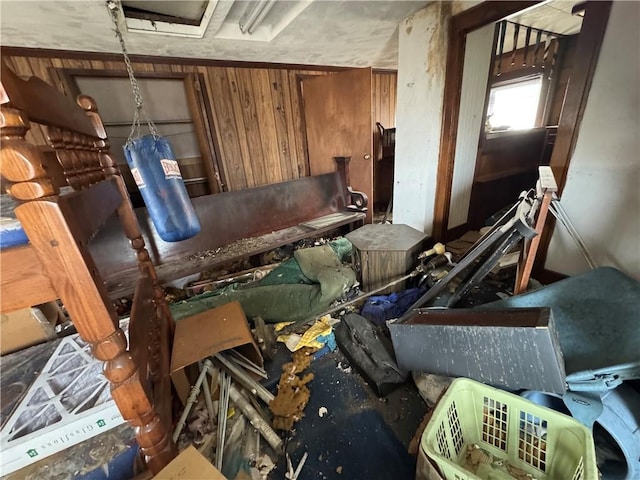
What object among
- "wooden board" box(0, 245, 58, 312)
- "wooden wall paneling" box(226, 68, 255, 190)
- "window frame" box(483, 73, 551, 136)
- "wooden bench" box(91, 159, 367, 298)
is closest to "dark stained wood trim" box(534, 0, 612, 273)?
"wooden bench" box(91, 159, 367, 298)

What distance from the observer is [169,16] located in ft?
6.61

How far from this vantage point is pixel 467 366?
1096 mm

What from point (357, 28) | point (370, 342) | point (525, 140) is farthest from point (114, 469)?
point (525, 140)

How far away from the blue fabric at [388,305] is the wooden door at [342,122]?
61.4 inches

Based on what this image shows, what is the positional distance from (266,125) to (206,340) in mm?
2638

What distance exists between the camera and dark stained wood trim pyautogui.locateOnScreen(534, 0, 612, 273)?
1358 mm

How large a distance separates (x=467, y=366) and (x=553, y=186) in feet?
2.61

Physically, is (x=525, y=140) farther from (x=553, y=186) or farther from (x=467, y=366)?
(x=467, y=366)

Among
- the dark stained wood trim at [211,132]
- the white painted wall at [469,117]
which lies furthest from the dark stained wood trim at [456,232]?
the dark stained wood trim at [211,132]

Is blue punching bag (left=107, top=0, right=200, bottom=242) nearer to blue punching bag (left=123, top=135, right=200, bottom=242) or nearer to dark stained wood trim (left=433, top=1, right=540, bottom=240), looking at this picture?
blue punching bag (left=123, top=135, right=200, bottom=242)

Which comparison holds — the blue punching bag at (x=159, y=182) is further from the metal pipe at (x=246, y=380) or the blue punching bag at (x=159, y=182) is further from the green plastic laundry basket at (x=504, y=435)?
the green plastic laundry basket at (x=504, y=435)

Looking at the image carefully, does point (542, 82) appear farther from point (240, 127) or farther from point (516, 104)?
point (240, 127)

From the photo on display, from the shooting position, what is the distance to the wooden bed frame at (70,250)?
474 mm

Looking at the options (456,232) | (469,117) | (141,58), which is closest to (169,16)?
(141,58)
